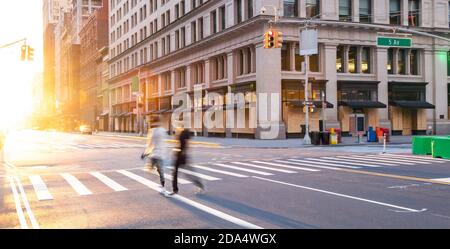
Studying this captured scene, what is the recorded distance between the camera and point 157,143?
1157 centimetres

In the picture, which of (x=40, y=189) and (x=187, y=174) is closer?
(x=187, y=174)

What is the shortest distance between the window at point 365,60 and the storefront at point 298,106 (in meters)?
5.91

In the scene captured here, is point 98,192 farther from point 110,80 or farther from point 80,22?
point 80,22

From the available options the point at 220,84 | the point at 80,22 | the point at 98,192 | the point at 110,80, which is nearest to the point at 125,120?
the point at 110,80

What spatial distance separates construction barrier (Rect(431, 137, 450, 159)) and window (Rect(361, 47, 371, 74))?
26202 millimetres

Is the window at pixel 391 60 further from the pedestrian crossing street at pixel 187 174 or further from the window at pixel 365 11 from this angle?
the pedestrian crossing street at pixel 187 174

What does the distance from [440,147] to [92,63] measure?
109m

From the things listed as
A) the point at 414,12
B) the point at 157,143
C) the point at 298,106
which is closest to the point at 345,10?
the point at 414,12

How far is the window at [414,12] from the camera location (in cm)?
4881

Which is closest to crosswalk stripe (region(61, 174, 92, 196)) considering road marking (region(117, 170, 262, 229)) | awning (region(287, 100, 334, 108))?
road marking (region(117, 170, 262, 229))

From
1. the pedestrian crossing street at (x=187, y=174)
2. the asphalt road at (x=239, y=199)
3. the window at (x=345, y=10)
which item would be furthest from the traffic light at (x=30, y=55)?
the window at (x=345, y=10)

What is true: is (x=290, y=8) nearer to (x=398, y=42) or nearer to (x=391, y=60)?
(x=391, y=60)

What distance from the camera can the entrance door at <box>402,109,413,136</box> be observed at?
1938 inches
